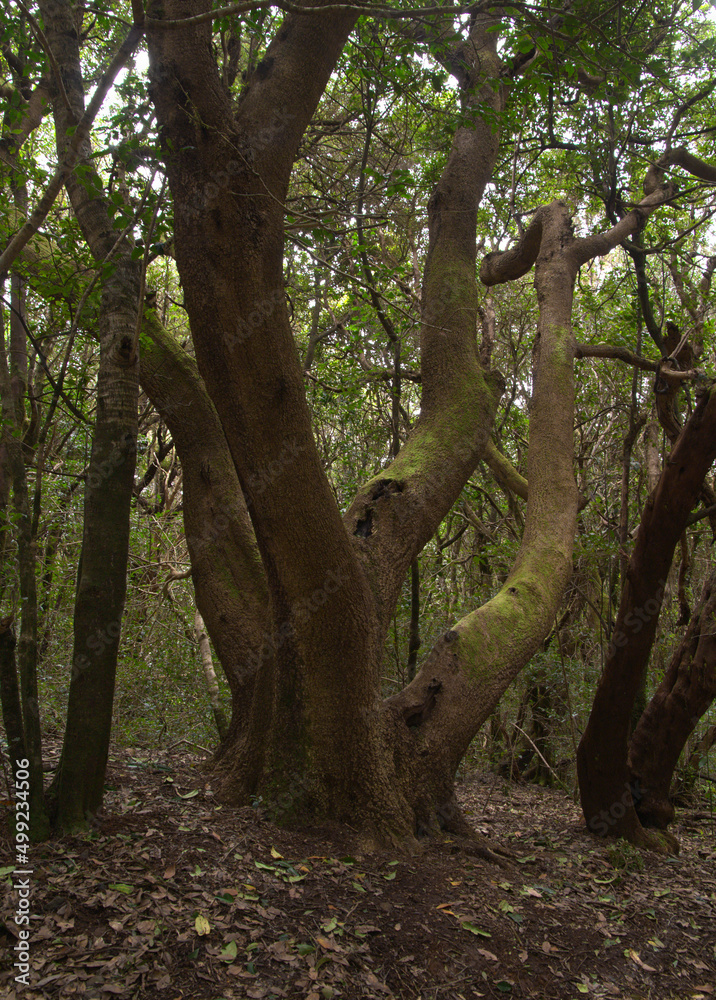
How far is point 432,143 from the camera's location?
6.02 meters

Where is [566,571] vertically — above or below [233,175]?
below

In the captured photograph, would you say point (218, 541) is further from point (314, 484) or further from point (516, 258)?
point (516, 258)

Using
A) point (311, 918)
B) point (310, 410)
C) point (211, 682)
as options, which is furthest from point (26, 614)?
point (211, 682)

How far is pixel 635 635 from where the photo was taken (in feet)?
12.9

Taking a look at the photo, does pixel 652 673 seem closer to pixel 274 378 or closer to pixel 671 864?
pixel 671 864

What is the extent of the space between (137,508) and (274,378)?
15.7ft

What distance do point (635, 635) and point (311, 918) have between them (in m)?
2.46

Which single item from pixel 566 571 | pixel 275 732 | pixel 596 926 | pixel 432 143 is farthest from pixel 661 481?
pixel 432 143

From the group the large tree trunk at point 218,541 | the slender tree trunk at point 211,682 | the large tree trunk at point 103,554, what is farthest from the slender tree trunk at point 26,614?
the slender tree trunk at point 211,682

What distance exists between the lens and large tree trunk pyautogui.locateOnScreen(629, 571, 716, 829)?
427cm

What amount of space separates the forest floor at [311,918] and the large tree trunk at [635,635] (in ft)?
1.75

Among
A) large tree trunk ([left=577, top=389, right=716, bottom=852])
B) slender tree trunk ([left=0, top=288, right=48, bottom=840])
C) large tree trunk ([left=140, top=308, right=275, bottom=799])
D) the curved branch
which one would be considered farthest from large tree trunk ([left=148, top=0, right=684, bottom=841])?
the curved branch

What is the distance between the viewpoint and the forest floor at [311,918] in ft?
6.74

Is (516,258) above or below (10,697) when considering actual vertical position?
above
